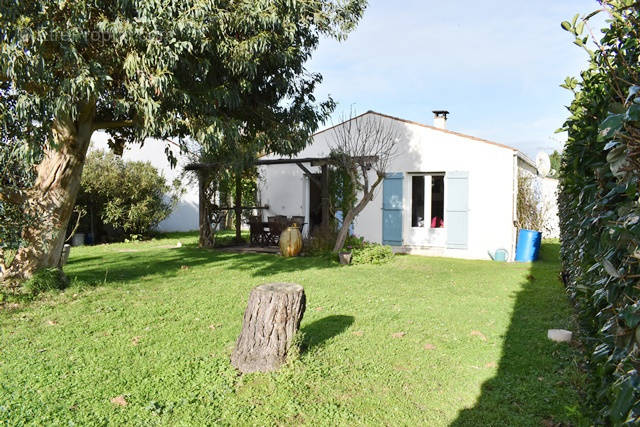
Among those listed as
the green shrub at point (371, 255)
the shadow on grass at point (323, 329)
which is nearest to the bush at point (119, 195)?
the green shrub at point (371, 255)

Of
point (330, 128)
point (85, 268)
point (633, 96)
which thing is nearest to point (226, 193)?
point (330, 128)

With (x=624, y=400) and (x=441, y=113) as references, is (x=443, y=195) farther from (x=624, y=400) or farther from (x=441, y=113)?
(x=624, y=400)

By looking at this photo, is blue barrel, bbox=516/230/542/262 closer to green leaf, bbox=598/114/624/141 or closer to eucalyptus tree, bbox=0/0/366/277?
eucalyptus tree, bbox=0/0/366/277

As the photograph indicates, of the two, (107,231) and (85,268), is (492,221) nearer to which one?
(85,268)

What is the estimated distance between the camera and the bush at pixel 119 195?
44.1 ft

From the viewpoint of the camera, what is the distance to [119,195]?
13844 millimetres

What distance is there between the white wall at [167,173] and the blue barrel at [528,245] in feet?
35.9

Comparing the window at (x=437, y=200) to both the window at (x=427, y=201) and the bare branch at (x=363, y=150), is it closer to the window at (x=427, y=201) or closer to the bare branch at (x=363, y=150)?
the window at (x=427, y=201)

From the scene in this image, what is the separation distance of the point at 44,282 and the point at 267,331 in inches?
173

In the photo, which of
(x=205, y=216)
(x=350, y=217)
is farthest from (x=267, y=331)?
(x=205, y=216)

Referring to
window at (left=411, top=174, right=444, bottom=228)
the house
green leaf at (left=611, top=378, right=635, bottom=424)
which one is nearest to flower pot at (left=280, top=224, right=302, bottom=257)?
the house

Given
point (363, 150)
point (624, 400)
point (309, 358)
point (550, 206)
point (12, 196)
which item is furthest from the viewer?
point (550, 206)

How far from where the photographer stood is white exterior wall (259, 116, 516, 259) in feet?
35.7

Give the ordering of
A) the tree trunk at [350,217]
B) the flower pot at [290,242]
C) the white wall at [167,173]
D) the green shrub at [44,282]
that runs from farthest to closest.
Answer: the white wall at [167,173], the flower pot at [290,242], the tree trunk at [350,217], the green shrub at [44,282]
